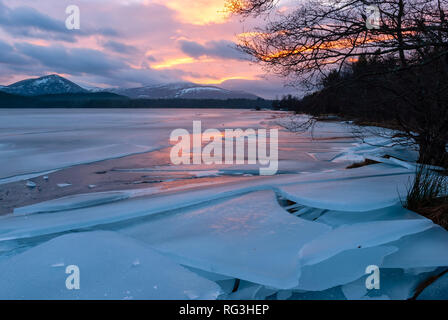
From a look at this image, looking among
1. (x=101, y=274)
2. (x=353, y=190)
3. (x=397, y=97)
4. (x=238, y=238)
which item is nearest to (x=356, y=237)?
(x=238, y=238)

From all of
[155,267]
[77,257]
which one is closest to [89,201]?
[77,257]

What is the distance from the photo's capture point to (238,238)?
2752 mm

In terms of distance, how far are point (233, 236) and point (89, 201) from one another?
2562mm

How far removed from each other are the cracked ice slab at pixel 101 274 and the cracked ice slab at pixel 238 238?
198mm

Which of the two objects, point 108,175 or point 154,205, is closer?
point 154,205

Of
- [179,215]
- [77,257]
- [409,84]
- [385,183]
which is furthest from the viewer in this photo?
[409,84]

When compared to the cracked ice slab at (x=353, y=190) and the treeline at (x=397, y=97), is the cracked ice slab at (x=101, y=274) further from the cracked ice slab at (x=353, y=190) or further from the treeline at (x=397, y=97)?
the treeline at (x=397, y=97)

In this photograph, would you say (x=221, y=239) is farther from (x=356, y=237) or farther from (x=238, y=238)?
(x=356, y=237)

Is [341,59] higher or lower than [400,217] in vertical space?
higher

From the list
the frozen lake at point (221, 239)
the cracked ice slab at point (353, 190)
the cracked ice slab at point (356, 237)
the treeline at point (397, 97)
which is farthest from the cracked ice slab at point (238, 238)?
the treeline at point (397, 97)

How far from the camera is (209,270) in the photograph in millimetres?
2318

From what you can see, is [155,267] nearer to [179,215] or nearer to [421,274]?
[179,215]

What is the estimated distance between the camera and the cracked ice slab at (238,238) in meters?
2.24
